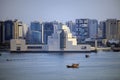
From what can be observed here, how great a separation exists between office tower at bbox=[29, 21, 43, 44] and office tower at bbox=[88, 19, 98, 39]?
2.54 ft

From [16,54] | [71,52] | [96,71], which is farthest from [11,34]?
[96,71]

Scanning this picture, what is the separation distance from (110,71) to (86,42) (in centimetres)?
60

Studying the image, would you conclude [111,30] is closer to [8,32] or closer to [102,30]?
[102,30]

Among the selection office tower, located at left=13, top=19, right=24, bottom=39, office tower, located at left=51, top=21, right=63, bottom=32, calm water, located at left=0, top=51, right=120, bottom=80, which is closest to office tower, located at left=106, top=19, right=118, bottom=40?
calm water, located at left=0, top=51, right=120, bottom=80

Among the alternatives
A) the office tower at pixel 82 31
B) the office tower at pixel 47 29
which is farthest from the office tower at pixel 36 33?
the office tower at pixel 82 31

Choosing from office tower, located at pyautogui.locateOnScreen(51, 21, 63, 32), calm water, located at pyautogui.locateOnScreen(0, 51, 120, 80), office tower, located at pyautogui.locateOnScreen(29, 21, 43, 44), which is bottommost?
calm water, located at pyautogui.locateOnScreen(0, 51, 120, 80)

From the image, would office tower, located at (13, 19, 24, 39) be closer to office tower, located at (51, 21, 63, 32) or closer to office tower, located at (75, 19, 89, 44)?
office tower, located at (51, 21, 63, 32)

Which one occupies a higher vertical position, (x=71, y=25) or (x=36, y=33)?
(x=71, y=25)

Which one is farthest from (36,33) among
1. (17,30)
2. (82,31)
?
(82,31)

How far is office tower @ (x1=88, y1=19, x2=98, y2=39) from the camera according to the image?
29.1 feet

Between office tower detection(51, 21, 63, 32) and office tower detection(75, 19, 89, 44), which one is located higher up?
office tower detection(51, 21, 63, 32)

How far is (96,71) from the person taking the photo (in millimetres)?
9258

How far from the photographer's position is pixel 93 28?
891cm

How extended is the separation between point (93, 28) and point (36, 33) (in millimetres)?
907
